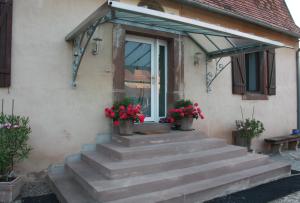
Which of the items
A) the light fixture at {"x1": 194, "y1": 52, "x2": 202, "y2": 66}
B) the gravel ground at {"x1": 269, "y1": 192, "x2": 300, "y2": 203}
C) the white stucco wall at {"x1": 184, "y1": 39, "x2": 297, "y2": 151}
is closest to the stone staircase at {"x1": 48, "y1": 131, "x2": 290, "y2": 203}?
the gravel ground at {"x1": 269, "y1": 192, "x2": 300, "y2": 203}

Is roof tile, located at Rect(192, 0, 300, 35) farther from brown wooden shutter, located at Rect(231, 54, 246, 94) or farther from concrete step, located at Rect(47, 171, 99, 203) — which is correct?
concrete step, located at Rect(47, 171, 99, 203)

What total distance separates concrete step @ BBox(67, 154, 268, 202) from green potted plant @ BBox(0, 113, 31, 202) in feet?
2.71

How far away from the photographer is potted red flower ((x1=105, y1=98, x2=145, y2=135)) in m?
4.67

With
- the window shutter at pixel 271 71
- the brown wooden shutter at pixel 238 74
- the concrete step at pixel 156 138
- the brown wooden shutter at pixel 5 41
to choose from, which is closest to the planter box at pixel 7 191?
the brown wooden shutter at pixel 5 41

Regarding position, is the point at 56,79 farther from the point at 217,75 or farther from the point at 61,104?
the point at 217,75

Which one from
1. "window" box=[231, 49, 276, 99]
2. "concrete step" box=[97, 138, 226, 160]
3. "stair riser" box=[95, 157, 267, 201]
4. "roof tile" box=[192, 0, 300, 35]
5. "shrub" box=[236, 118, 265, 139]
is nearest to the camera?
"stair riser" box=[95, 157, 267, 201]

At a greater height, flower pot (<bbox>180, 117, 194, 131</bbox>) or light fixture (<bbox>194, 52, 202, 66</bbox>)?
light fixture (<bbox>194, 52, 202, 66</bbox>)

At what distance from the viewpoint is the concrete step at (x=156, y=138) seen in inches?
174

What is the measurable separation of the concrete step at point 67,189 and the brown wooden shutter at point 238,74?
489 cm

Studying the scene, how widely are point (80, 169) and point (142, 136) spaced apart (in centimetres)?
119

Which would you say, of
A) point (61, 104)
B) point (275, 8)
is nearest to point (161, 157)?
point (61, 104)

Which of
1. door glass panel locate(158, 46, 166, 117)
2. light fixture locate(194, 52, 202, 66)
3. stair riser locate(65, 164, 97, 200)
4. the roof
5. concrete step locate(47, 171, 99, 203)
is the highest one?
the roof

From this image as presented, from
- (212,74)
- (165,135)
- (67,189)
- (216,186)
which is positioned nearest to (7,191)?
(67,189)

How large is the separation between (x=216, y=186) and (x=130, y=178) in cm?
132
